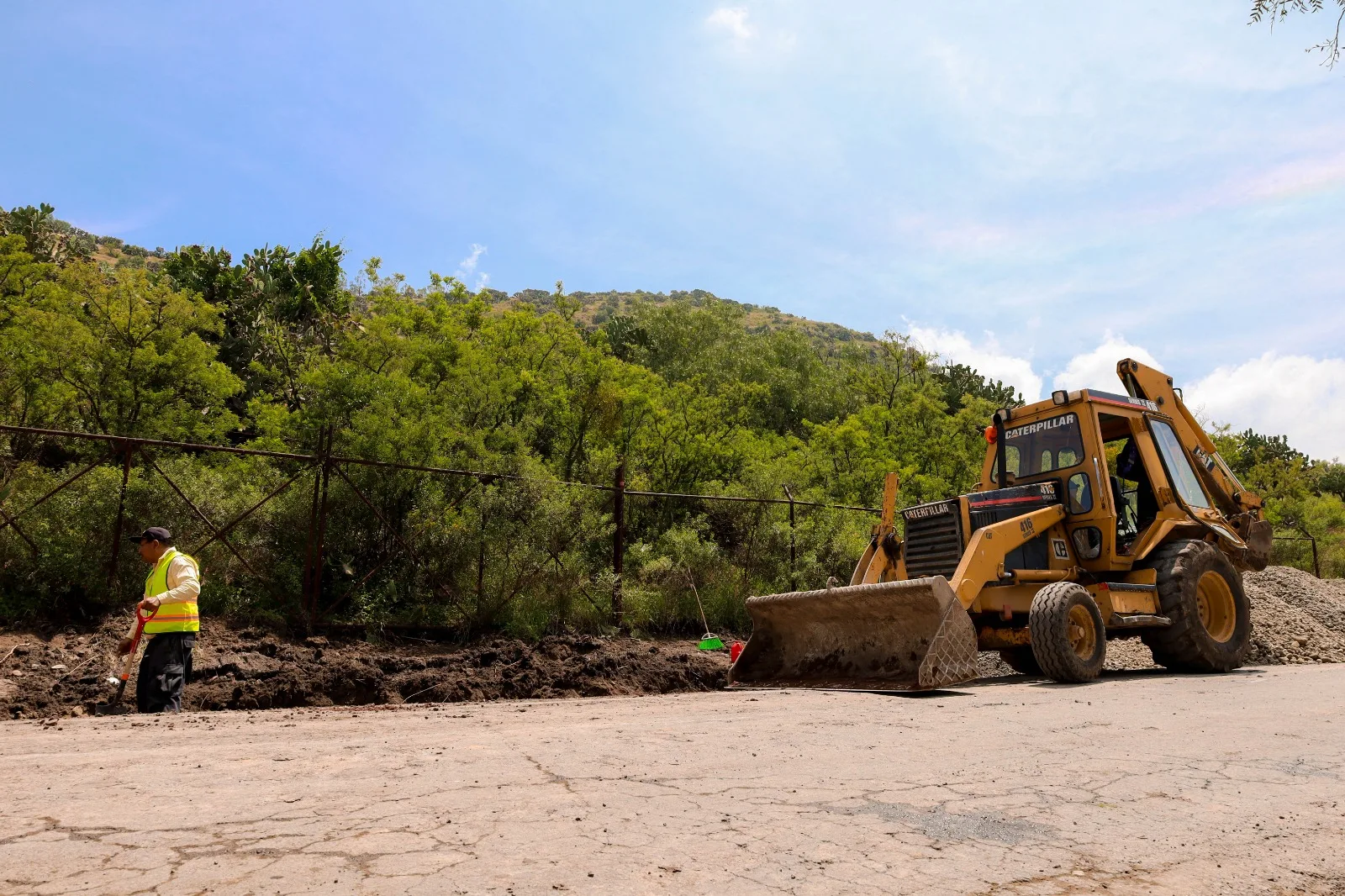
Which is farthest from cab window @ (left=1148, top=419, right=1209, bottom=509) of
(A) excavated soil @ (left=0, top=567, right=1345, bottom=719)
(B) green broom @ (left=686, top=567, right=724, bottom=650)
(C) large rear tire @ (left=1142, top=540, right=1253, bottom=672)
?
(B) green broom @ (left=686, top=567, right=724, bottom=650)

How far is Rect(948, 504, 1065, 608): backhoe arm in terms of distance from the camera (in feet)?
28.3

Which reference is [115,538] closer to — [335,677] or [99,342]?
[335,677]

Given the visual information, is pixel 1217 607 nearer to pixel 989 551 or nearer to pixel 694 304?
pixel 989 551

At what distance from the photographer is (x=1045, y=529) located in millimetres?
9867

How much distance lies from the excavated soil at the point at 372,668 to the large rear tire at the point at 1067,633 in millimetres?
2431

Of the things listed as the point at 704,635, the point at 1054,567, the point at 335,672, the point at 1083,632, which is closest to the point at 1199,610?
the point at 1054,567

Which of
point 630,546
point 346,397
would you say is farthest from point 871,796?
point 346,397

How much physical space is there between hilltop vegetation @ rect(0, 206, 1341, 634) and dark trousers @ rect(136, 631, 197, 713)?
4483 mm

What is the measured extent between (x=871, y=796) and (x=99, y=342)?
16.3 meters

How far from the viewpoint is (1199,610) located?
9.94 m

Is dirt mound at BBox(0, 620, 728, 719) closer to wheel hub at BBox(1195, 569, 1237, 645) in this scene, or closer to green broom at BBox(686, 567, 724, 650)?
green broom at BBox(686, 567, 724, 650)

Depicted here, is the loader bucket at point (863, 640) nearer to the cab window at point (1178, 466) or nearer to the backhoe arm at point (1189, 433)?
the cab window at point (1178, 466)

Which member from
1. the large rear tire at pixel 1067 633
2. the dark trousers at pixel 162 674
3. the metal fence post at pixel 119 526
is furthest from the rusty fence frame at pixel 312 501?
the large rear tire at pixel 1067 633

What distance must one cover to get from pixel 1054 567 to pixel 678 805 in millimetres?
7338
